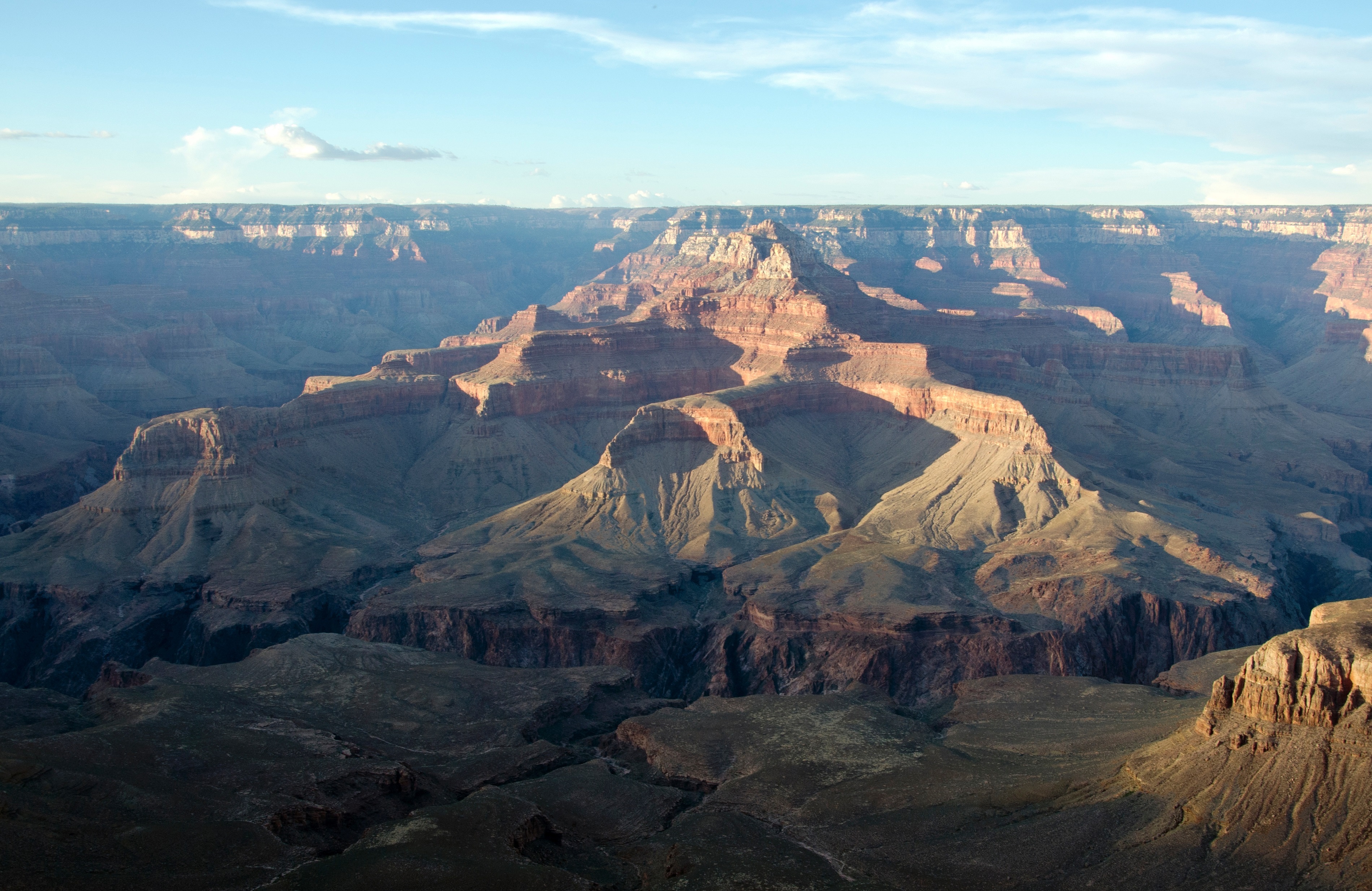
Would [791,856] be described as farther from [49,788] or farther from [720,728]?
[49,788]

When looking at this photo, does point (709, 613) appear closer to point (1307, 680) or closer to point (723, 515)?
point (723, 515)

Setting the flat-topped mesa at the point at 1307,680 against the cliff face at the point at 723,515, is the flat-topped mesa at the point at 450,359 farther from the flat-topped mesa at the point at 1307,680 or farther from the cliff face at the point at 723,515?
the flat-topped mesa at the point at 1307,680

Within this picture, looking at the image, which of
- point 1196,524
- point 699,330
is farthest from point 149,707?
point 699,330

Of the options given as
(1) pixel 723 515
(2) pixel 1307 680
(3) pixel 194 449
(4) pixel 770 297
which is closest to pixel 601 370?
(4) pixel 770 297

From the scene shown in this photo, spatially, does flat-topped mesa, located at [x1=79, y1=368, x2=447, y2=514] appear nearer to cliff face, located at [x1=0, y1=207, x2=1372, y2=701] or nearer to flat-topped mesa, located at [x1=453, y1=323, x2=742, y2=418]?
cliff face, located at [x1=0, y1=207, x2=1372, y2=701]

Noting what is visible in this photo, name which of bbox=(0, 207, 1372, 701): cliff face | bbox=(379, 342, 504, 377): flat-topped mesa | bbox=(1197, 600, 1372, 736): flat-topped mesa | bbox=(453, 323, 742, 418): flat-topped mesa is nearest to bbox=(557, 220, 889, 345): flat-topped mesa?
bbox=(0, 207, 1372, 701): cliff face

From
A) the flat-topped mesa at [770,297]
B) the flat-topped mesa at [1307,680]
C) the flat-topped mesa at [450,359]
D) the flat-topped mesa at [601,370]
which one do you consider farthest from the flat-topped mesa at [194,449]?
the flat-topped mesa at [1307,680]
